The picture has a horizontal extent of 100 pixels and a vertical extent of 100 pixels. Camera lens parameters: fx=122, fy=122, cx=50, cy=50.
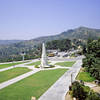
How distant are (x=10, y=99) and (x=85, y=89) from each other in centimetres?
728

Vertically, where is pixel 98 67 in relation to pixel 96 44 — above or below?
below

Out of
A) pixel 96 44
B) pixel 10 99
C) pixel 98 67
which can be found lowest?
pixel 10 99

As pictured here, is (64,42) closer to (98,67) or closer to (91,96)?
(98,67)

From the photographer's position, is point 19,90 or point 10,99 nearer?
point 10,99

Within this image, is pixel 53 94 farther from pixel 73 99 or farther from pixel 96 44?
pixel 96 44

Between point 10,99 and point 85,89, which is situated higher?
point 85,89

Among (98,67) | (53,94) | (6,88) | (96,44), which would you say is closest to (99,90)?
(98,67)

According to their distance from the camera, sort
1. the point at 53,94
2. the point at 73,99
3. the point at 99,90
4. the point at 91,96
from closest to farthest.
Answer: the point at 91,96 < the point at 73,99 < the point at 53,94 < the point at 99,90

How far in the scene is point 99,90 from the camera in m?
13.8

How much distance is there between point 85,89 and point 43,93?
4.48 metres

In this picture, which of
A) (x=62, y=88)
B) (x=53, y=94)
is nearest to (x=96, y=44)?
(x=62, y=88)

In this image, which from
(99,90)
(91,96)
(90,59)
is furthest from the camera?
(90,59)

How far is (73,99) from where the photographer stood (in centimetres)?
1132

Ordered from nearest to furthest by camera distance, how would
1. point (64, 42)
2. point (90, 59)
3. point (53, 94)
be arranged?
point (53, 94)
point (90, 59)
point (64, 42)
